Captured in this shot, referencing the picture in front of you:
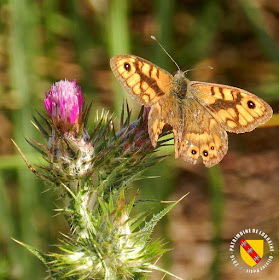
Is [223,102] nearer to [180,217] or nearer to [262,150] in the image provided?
[180,217]

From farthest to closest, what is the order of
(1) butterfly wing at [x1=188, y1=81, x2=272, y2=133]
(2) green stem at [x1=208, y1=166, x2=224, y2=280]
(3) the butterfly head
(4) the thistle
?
(2) green stem at [x1=208, y1=166, x2=224, y2=280] < (3) the butterfly head < (1) butterfly wing at [x1=188, y1=81, x2=272, y2=133] < (4) the thistle

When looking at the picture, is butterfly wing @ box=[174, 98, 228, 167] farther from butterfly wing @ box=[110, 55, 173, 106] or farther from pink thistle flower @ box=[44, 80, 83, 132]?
pink thistle flower @ box=[44, 80, 83, 132]

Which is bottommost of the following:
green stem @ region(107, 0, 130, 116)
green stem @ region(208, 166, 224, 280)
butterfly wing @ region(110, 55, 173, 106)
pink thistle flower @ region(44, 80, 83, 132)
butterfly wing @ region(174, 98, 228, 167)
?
green stem @ region(208, 166, 224, 280)

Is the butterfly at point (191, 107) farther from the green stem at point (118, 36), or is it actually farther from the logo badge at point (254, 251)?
the logo badge at point (254, 251)

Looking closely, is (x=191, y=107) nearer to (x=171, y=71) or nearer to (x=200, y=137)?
(x=200, y=137)

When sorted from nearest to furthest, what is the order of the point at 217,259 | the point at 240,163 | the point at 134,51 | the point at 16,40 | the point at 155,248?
the point at 155,248, the point at 217,259, the point at 16,40, the point at 134,51, the point at 240,163

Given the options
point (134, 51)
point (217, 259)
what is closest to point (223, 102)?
point (217, 259)

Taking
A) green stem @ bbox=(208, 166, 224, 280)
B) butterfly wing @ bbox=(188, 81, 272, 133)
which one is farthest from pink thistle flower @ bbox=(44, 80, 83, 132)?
green stem @ bbox=(208, 166, 224, 280)
